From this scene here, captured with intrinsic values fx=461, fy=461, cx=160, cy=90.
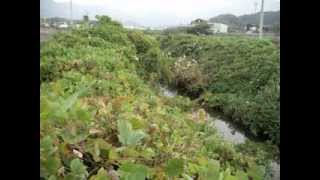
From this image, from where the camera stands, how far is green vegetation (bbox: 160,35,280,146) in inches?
255

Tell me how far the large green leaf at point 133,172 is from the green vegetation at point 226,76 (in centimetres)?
505

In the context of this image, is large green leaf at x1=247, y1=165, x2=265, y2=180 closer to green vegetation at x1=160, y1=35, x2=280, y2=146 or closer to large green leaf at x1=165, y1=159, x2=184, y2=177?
large green leaf at x1=165, y1=159, x2=184, y2=177

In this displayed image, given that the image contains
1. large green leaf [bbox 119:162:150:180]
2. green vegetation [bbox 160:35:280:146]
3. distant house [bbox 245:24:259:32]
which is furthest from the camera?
green vegetation [bbox 160:35:280:146]

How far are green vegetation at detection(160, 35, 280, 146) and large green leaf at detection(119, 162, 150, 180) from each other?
5.05m

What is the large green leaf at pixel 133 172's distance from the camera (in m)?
0.79

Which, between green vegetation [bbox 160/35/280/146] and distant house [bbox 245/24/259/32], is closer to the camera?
distant house [bbox 245/24/259/32]

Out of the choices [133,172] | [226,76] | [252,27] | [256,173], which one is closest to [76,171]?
Result: [133,172]

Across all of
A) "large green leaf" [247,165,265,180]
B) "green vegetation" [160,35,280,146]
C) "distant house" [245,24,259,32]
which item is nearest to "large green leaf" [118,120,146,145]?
"large green leaf" [247,165,265,180]

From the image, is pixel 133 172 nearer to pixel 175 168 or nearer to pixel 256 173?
pixel 175 168

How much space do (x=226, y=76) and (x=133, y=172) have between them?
7.01 metres

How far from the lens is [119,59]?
17.3ft
